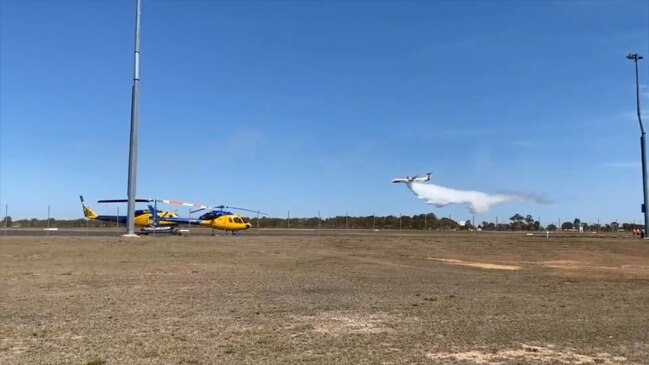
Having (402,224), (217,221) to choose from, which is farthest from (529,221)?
(217,221)

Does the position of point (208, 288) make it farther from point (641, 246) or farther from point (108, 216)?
point (108, 216)

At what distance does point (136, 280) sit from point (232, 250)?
473 inches

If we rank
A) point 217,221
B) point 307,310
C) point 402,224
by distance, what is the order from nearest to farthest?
point 307,310 → point 217,221 → point 402,224

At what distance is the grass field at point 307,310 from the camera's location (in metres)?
8.88

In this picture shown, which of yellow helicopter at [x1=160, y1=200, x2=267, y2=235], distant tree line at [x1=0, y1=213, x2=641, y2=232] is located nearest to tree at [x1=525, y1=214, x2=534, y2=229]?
distant tree line at [x1=0, y1=213, x2=641, y2=232]

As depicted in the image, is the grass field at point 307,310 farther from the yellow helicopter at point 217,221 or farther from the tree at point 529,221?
the tree at point 529,221

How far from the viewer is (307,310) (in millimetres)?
12961

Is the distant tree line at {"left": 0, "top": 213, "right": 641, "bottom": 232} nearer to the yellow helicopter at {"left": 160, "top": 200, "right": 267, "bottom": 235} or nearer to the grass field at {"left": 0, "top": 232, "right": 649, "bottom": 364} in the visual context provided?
the yellow helicopter at {"left": 160, "top": 200, "right": 267, "bottom": 235}

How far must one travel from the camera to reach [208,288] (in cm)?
1662

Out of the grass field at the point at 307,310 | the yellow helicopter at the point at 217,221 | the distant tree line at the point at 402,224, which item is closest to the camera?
the grass field at the point at 307,310

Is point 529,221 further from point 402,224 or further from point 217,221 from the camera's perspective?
point 217,221

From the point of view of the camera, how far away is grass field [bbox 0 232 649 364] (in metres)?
8.88

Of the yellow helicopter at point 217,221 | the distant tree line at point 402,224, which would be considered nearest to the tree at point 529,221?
the distant tree line at point 402,224

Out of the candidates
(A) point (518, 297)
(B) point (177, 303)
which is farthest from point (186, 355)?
(A) point (518, 297)
